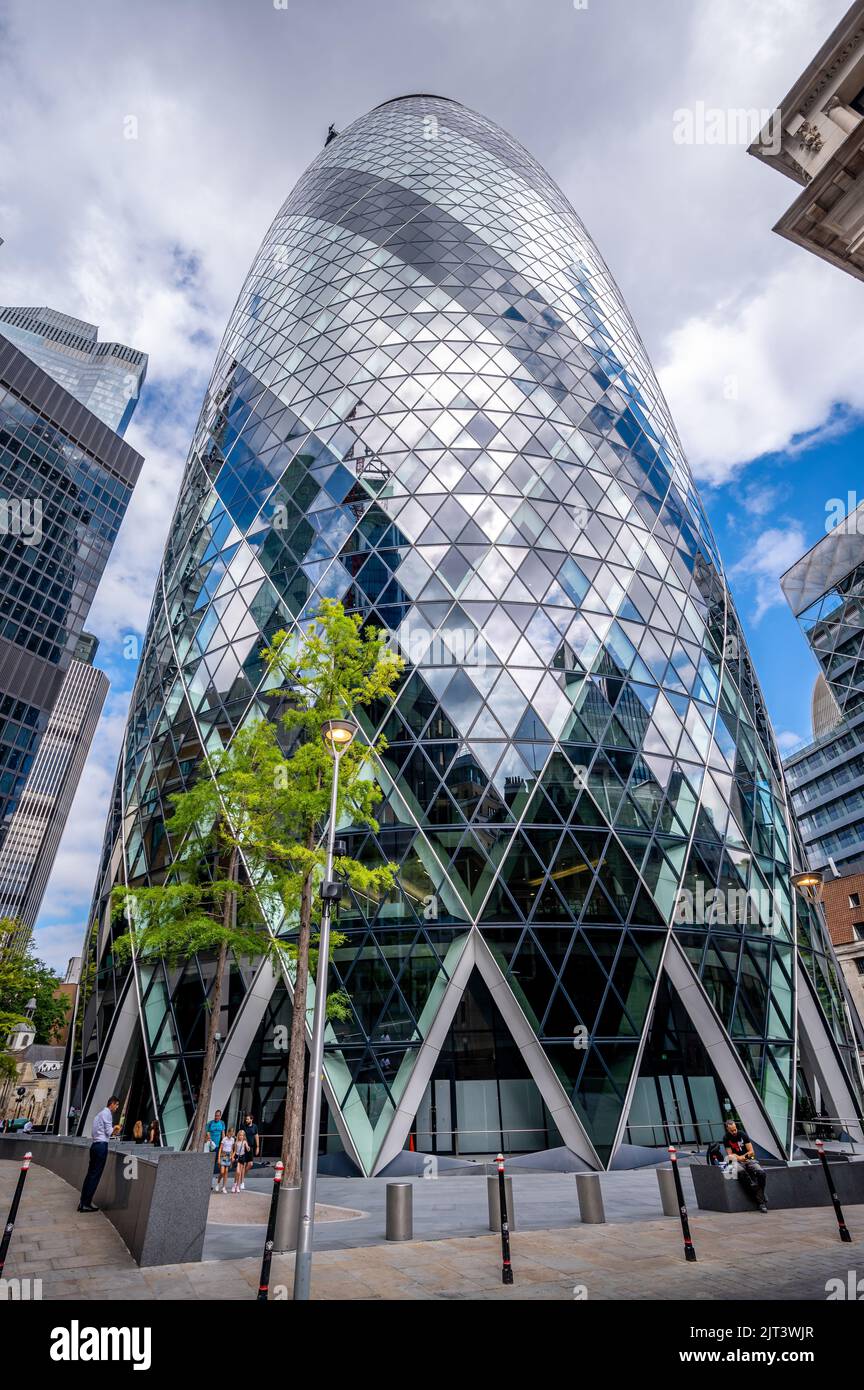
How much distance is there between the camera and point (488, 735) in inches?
955

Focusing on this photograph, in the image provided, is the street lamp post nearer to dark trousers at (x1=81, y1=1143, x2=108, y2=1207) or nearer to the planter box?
dark trousers at (x1=81, y1=1143, x2=108, y2=1207)

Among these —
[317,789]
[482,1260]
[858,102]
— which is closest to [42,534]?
[317,789]

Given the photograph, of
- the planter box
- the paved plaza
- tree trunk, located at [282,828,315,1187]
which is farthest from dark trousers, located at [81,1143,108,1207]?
→ the planter box

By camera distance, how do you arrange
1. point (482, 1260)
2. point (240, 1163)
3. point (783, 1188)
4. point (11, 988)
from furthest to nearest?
point (11, 988) < point (240, 1163) < point (783, 1188) < point (482, 1260)

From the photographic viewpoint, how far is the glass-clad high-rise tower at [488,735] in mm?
21625

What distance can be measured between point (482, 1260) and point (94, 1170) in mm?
6554

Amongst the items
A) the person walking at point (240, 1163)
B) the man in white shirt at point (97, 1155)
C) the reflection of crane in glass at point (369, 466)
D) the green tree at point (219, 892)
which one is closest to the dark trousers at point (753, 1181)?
the man in white shirt at point (97, 1155)

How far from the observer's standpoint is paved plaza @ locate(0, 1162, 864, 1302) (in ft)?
23.2

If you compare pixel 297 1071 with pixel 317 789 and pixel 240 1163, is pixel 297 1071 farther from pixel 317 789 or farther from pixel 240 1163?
pixel 317 789

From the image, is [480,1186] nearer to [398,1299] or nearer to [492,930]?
[492,930]

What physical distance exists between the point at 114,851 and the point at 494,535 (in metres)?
21.0

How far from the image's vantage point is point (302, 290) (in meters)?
39.3

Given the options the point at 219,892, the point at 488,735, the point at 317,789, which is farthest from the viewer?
the point at 488,735
